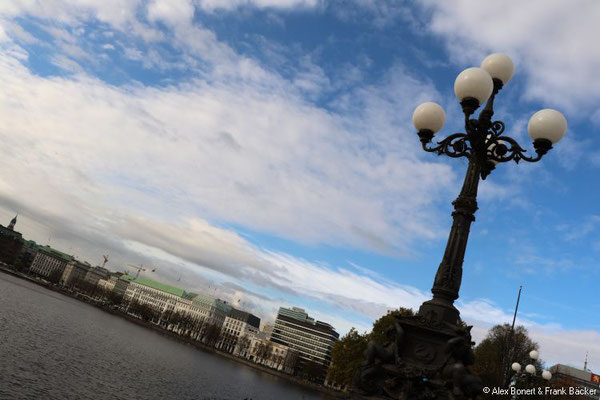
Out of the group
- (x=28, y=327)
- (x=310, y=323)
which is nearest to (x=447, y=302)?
(x=28, y=327)

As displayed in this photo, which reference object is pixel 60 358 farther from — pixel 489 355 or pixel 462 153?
pixel 489 355

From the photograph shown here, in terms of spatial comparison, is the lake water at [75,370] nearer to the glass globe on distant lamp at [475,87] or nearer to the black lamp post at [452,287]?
the black lamp post at [452,287]

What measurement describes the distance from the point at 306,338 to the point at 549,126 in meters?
178

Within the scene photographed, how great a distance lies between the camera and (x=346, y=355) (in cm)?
5956

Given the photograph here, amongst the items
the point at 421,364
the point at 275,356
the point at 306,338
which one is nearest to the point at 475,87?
the point at 421,364

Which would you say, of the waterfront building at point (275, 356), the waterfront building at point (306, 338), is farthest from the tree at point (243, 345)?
the waterfront building at point (306, 338)

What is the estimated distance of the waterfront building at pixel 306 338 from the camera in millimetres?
170125

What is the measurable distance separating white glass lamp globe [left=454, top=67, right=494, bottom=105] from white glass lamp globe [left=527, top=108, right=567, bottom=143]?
1207mm

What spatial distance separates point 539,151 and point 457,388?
193 inches

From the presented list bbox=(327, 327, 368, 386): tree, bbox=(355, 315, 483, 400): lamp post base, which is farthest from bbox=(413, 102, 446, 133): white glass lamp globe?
bbox=(327, 327, 368, 386): tree

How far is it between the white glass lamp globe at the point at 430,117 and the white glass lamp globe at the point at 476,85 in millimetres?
627

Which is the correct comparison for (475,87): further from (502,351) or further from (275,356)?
(275,356)

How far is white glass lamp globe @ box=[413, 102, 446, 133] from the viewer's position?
8.46 meters

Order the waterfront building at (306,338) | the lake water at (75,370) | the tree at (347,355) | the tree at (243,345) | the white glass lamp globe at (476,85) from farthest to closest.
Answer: the waterfront building at (306,338) → the tree at (243,345) → the tree at (347,355) → the lake water at (75,370) → the white glass lamp globe at (476,85)
